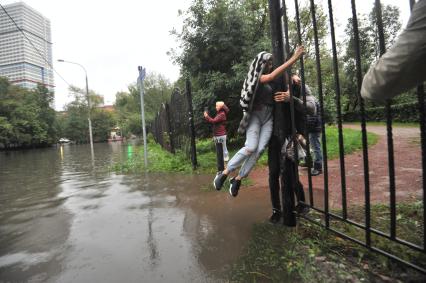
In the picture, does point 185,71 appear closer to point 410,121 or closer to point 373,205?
point 373,205

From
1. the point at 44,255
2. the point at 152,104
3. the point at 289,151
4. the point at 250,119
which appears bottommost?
the point at 44,255

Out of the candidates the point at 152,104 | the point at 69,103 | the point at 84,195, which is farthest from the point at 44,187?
the point at 69,103

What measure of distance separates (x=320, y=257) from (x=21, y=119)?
51.0m

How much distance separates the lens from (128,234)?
10.5ft

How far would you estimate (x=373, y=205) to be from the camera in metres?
3.39

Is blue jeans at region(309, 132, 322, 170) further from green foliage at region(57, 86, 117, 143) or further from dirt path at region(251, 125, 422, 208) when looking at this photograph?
green foliage at region(57, 86, 117, 143)

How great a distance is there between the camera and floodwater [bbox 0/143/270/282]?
7.82ft

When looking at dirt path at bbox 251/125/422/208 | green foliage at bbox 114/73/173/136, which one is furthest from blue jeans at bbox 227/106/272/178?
green foliage at bbox 114/73/173/136

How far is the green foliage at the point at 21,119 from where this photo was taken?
4166cm

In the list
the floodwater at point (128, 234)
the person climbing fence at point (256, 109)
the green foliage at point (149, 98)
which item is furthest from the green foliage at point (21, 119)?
the person climbing fence at point (256, 109)

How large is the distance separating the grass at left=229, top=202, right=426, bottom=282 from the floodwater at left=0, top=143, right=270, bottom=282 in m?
0.20

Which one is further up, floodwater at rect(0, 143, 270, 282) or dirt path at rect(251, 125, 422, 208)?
dirt path at rect(251, 125, 422, 208)

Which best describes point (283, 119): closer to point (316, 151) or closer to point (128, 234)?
point (128, 234)

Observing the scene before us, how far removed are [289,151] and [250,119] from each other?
1.82 ft
